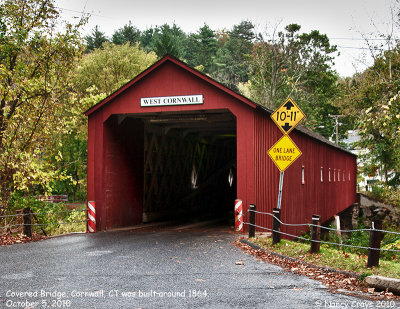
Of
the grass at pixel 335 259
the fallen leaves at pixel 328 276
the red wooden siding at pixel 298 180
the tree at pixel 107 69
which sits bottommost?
the fallen leaves at pixel 328 276

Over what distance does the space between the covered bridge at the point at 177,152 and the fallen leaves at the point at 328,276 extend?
173 inches

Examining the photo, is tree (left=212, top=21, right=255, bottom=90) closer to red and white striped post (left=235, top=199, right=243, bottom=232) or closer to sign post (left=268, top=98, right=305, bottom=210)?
red and white striped post (left=235, top=199, right=243, bottom=232)

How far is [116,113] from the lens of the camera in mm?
15094

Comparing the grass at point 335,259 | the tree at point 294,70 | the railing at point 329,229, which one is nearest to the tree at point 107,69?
the tree at point 294,70

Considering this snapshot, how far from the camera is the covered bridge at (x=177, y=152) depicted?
46.0ft

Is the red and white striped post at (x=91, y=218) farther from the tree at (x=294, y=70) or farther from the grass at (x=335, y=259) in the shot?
the tree at (x=294, y=70)

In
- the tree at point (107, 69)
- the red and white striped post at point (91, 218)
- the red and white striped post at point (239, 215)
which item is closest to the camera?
the red and white striped post at point (239, 215)

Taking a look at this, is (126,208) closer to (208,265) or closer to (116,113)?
(116,113)

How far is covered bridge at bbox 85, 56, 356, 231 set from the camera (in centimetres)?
1402

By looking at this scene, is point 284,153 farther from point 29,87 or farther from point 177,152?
point 177,152

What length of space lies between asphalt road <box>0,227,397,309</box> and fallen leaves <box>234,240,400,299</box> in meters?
0.25

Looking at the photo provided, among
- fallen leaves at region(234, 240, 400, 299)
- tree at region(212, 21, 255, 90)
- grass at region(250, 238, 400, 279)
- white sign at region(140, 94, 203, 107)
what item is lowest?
fallen leaves at region(234, 240, 400, 299)

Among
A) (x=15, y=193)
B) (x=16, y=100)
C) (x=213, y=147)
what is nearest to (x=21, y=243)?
(x=15, y=193)

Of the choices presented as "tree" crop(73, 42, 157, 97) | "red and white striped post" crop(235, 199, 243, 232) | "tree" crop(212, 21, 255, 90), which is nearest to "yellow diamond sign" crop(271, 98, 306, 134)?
"red and white striped post" crop(235, 199, 243, 232)
